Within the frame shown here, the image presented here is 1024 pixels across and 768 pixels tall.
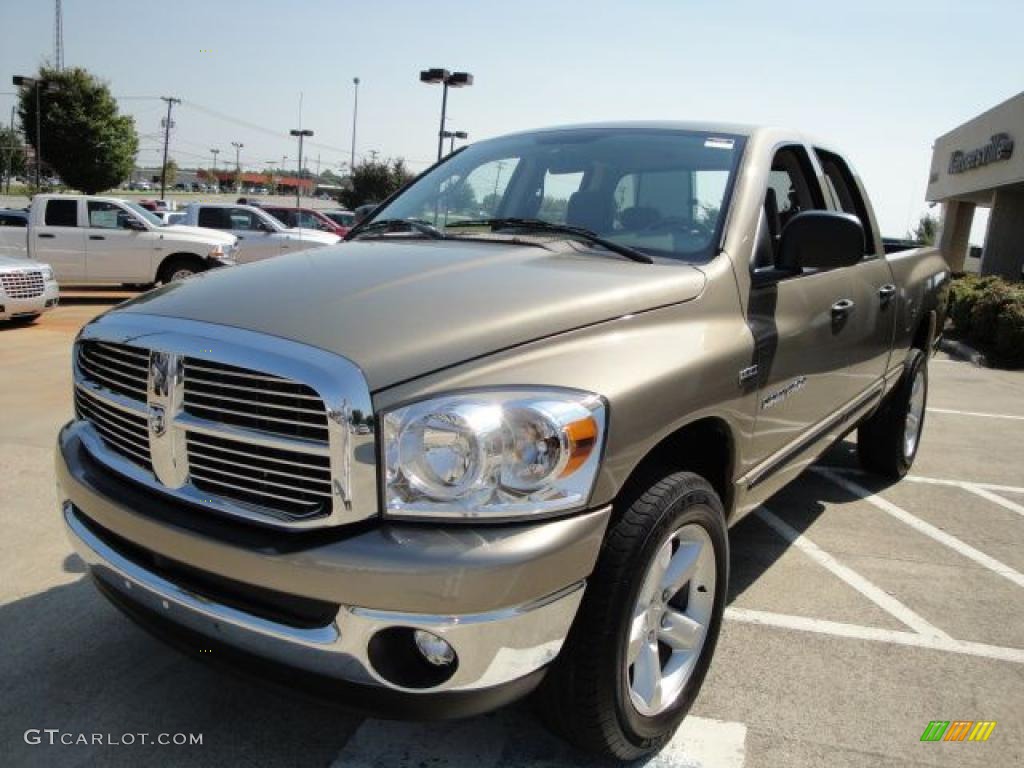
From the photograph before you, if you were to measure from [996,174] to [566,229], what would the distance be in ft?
83.1

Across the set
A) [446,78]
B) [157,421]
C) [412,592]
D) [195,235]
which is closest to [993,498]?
[412,592]

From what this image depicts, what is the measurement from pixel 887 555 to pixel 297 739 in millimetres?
2967

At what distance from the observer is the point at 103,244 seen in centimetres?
1427

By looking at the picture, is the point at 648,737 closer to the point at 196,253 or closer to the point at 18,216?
the point at 196,253

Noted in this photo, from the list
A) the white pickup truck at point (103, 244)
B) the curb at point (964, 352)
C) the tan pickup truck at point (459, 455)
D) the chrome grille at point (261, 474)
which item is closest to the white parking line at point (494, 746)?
the tan pickup truck at point (459, 455)

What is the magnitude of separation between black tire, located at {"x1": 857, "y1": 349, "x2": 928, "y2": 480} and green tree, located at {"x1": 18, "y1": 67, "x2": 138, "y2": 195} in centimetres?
3840

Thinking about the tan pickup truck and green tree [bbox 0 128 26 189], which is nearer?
the tan pickup truck

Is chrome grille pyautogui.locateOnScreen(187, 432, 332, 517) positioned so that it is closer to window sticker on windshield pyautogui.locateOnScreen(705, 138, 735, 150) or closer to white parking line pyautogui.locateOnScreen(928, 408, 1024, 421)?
window sticker on windshield pyautogui.locateOnScreen(705, 138, 735, 150)

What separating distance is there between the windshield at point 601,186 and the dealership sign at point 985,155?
23467 millimetres

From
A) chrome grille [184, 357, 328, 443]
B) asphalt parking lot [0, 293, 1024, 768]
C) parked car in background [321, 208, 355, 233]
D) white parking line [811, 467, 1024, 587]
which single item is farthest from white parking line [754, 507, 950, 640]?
parked car in background [321, 208, 355, 233]

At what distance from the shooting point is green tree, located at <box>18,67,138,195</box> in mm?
35375

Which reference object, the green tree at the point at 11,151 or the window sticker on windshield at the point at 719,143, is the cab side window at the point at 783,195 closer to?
the window sticker on windshield at the point at 719,143

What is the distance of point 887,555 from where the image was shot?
13.4 ft

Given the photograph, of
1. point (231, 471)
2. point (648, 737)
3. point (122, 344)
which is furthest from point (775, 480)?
point (122, 344)
